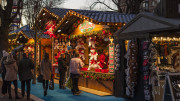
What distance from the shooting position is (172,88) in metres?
8.13

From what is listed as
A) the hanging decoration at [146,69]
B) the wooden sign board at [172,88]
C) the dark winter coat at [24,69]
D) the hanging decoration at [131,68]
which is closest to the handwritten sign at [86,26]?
the dark winter coat at [24,69]

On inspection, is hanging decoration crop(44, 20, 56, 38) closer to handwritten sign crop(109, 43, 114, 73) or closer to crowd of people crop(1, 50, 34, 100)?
handwritten sign crop(109, 43, 114, 73)

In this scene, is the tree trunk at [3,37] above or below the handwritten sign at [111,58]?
above

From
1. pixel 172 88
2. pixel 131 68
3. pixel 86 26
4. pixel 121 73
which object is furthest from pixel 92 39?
pixel 172 88

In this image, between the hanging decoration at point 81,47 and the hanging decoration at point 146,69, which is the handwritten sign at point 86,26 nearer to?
the hanging decoration at point 81,47

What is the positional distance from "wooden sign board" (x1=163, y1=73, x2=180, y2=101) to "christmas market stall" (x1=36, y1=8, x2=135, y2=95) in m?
4.14

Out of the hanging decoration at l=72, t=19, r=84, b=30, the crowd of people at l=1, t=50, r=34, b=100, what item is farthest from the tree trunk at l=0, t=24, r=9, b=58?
the crowd of people at l=1, t=50, r=34, b=100

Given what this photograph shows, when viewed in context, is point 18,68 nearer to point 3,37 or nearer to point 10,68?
point 10,68

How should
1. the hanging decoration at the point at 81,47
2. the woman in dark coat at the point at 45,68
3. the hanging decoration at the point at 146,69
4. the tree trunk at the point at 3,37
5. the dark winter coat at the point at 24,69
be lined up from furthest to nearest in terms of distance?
1. the tree trunk at the point at 3,37
2. the hanging decoration at the point at 81,47
3. the woman in dark coat at the point at 45,68
4. the dark winter coat at the point at 24,69
5. the hanging decoration at the point at 146,69

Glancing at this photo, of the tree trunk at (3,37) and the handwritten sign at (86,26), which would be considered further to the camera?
the tree trunk at (3,37)

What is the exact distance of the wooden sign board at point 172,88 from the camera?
809cm

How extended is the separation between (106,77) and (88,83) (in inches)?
76.3

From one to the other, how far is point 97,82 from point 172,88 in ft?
18.6

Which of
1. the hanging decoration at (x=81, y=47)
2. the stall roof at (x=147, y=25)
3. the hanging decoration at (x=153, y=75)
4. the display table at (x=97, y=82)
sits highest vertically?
the stall roof at (x=147, y=25)
